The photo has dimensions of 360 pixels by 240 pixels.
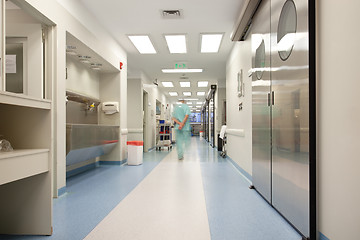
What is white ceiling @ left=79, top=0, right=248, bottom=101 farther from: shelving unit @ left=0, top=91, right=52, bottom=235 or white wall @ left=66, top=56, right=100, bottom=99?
shelving unit @ left=0, top=91, right=52, bottom=235

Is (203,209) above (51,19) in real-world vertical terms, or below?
below

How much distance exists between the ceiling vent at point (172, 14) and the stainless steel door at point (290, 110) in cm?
217

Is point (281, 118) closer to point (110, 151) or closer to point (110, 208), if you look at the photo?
point (110, 208)

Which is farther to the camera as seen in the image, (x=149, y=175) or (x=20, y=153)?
(x=149, y=175)

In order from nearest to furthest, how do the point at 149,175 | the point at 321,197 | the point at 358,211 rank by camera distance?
the point at 358,211, the point at 321,197, the point at 149,175

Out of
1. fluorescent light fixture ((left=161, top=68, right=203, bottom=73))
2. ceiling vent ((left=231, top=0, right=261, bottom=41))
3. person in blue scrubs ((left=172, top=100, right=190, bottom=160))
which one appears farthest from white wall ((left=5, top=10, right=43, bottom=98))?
fluorescent light fixture ((left=161, top=68, right=203, bottom=73))

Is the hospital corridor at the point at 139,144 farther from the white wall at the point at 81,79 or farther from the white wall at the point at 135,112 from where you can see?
the white wall at the point at 135,112

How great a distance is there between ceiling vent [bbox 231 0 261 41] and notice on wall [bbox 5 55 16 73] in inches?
134

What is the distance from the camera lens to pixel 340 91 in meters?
1.71

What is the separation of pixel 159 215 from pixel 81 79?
4.11 meters

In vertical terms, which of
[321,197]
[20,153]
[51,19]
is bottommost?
[321,197]

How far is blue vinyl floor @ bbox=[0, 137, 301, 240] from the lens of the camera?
2248mm

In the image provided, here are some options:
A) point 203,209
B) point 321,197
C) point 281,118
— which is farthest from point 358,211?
point 203,209

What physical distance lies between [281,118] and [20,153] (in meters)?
2.51
